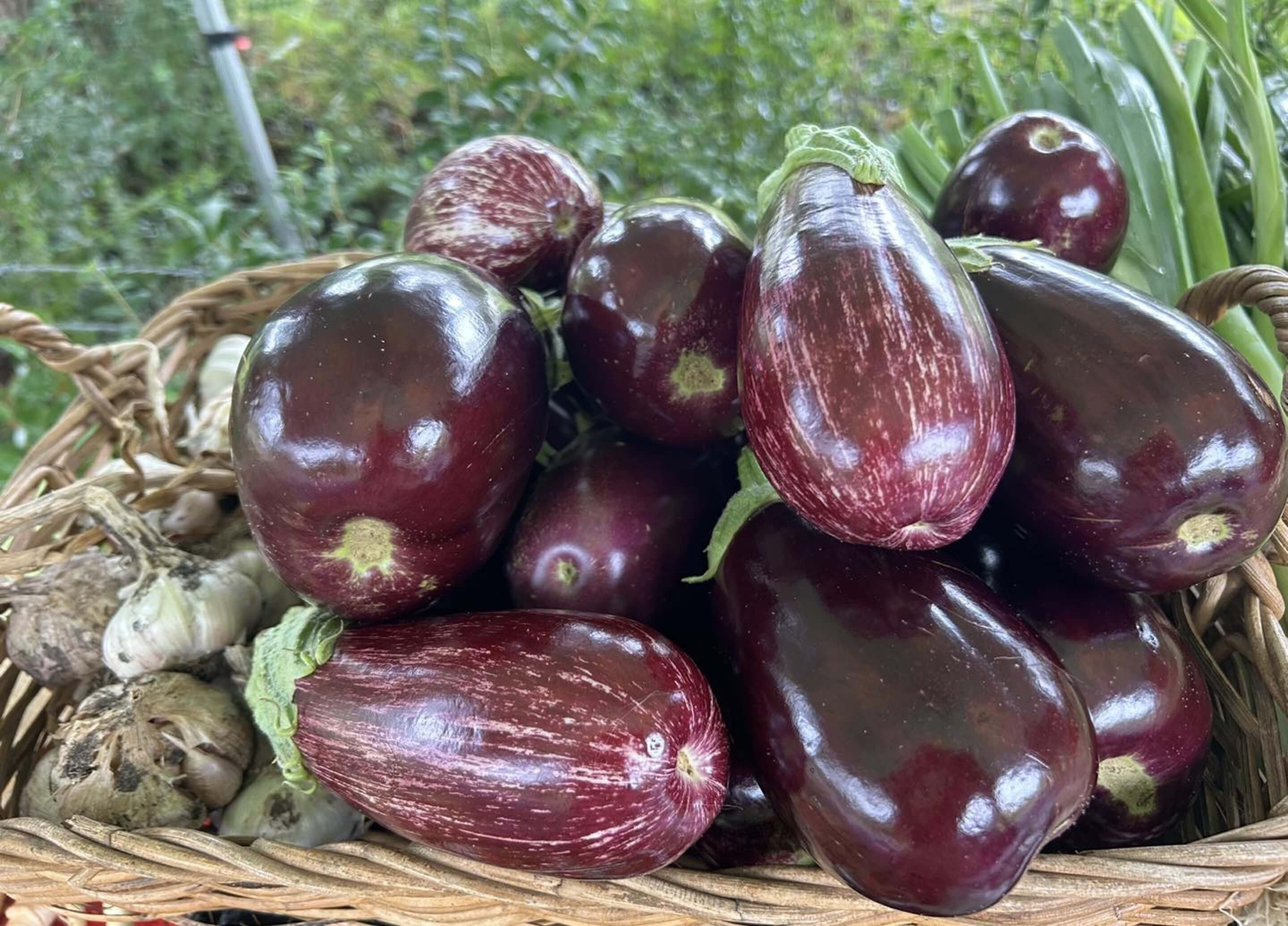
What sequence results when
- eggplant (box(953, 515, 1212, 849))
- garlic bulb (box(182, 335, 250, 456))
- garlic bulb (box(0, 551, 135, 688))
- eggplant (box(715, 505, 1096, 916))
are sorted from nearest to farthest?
eggplant (box(715, 505, 1096, 916)), eggplant (box(953, 515, 1212, 849)), garlic bulb (box(0, 551, 135, 688)), garlic bulb (box(182, 335, 250, 456))

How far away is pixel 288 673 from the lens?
576mm

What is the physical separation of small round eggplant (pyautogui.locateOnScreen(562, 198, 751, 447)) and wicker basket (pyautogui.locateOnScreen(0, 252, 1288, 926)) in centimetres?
29

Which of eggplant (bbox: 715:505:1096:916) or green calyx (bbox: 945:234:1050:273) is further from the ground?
green calyx (bbox: 945:234:1050:273)

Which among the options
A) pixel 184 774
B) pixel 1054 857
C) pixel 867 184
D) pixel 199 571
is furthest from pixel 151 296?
pixel 1054 857

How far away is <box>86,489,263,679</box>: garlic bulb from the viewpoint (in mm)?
724

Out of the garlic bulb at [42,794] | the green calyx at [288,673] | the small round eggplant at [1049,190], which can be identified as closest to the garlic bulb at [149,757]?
the garlic bulb at [42,794]

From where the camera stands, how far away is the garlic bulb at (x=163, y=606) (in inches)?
28.5

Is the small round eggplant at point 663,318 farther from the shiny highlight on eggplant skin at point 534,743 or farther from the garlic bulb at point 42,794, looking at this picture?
the garlic bulb at point 42,794

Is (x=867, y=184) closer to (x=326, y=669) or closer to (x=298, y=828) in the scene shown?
(x=326, y=669)

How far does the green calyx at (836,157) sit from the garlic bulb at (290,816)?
524 mm

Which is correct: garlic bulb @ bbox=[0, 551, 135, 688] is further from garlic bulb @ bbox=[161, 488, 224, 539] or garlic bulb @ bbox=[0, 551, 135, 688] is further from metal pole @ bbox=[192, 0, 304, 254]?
metal pole @ bbox=[192, 0, 304, 254]

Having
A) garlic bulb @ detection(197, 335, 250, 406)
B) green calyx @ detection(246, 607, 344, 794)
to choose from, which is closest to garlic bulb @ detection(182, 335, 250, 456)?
garlic bulb @ detection(197, 335, 250, 406)

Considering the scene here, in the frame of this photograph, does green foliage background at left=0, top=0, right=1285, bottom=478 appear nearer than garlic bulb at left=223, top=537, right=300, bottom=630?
No

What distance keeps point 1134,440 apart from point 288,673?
51cm
